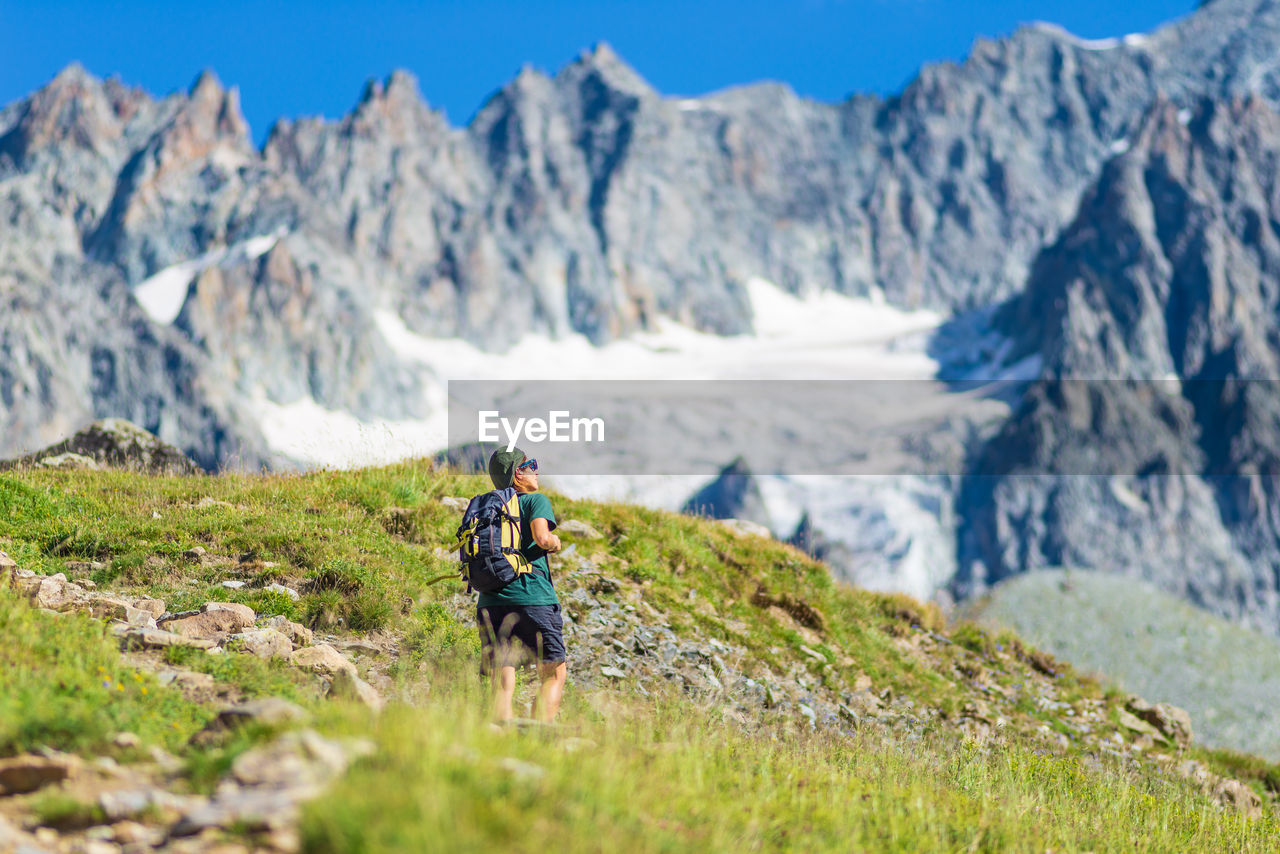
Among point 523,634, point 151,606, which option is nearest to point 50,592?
point 151,606

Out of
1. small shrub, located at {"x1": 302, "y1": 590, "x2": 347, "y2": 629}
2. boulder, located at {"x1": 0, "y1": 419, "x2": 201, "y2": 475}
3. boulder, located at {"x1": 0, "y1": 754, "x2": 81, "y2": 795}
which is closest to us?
boulder, located at {"x1": 0, "y1": 754, "x2": 81, "y2": 795}

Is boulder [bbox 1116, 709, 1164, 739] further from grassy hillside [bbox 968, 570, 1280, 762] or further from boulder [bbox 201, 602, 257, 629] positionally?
boulder [bbox 201, 602, 257, 629]

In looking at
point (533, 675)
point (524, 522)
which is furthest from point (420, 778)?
point (533, 675)

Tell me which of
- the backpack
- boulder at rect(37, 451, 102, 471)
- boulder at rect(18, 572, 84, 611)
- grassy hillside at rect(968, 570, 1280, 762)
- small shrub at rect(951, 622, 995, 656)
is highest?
boulder at rect(37, 451, 102, 471)

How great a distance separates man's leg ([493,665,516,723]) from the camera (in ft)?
28.5

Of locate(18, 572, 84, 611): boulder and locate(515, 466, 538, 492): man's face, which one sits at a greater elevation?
locate(515, 466, 538, 492): man's face

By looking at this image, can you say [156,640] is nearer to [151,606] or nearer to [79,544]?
→ [151,606]

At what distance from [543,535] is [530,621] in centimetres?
86

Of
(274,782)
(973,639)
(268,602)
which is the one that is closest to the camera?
(274,782)

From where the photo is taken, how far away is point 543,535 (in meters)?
9.15

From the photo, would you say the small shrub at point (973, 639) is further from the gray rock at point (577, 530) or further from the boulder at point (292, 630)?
the boulder at point (292, 630)

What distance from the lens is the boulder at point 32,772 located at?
17.9 ft

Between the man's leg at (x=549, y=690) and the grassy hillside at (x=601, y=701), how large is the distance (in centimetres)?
78

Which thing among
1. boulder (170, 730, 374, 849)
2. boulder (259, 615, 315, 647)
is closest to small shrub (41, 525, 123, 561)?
boulder (259, 615, 315, 647)
